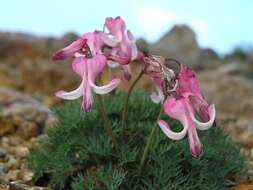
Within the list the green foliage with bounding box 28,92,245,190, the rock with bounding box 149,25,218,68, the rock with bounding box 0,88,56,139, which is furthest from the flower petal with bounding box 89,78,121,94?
the rock with bounding box 149,25,218,68

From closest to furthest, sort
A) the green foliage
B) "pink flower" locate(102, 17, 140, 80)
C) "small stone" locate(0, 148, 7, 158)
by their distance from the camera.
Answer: "pink flower" locate(102, 17, 140, 80) < the green foliage < "small stone" locate(0, 148, 7, 158)

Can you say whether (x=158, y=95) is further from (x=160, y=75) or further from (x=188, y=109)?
(x=188, y=109)

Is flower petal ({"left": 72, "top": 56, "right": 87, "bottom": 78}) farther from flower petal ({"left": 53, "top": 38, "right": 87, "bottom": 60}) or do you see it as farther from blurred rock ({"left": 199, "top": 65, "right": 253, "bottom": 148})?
blurred rock ({"left": 199, "top": 65, "right": 253, "bottom": 148})

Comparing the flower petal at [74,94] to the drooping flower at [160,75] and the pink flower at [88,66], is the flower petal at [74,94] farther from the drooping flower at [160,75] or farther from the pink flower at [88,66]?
the drooping flower at [160,75]

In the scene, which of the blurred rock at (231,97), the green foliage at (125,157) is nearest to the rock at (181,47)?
the blurred rock at (231,97)

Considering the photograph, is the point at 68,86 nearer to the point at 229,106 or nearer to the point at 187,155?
the point at 229,106

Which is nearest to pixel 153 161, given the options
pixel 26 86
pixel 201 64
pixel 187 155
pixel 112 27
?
pixel 187 155
